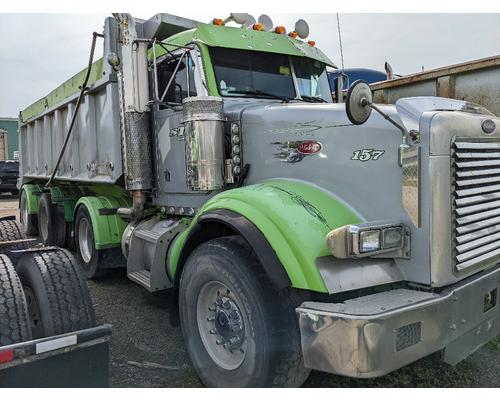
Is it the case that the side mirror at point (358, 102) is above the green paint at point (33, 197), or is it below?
above

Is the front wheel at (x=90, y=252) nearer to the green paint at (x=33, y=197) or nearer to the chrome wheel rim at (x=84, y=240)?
the chrome wheel rim at (x=84, y=240)

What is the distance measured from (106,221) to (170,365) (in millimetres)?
2456

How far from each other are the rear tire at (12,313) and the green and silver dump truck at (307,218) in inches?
41.4

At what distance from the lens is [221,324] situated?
3.04m

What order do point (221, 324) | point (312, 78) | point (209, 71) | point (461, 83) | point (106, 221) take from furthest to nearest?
point (106, 221)
point (461, 83)
point (312, 78)
point (209, 71)
point (221, 324)

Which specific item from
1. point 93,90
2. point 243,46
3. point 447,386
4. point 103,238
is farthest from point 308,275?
point 93,90

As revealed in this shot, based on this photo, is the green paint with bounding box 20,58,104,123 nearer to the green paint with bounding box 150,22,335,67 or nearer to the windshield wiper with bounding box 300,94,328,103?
the green paint with bounding box 150,22,335,67

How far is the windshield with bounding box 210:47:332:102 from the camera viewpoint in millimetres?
4141

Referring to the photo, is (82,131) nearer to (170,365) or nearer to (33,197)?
(33,197)

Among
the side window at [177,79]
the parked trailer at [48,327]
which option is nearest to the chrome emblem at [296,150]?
the side window at [177,79]

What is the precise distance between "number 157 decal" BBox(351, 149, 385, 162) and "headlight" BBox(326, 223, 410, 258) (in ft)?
1.40

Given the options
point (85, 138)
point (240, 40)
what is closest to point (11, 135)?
point (85, 138)

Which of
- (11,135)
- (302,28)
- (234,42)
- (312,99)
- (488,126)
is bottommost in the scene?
(488,126)

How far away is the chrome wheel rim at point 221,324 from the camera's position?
292 cm
